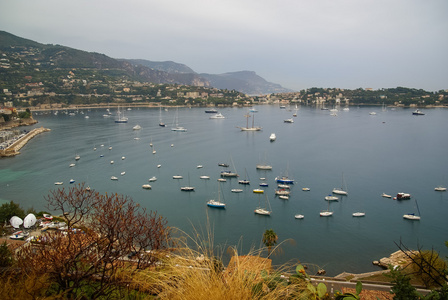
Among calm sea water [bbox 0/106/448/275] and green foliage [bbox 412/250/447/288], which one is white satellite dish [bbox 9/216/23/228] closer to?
calm sea water [bbox 0/106/448/275]

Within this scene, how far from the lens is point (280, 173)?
20.5 m

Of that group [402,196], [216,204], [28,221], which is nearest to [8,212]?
[28,221]

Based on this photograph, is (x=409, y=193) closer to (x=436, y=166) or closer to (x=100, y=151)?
(x=436, y=166)

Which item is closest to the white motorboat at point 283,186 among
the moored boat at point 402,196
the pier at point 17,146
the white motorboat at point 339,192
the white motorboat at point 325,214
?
the white motorboat at point 339,192

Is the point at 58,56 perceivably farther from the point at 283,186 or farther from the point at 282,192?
the point at 282,192

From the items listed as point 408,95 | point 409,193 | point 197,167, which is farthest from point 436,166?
point 408,95

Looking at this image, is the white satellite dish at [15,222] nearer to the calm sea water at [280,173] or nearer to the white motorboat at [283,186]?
the calm sea water at [280,173]

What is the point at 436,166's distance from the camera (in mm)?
22547

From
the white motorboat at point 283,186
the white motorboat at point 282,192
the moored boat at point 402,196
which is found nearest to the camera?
the moored boat at point 402,196

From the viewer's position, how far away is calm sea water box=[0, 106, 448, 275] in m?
12.3

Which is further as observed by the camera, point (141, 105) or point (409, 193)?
point (141, 105)

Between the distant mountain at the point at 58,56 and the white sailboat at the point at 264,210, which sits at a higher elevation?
the distant mountain at the point at 58,56

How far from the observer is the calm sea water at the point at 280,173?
483 inches

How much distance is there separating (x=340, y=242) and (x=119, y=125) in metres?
36.2
